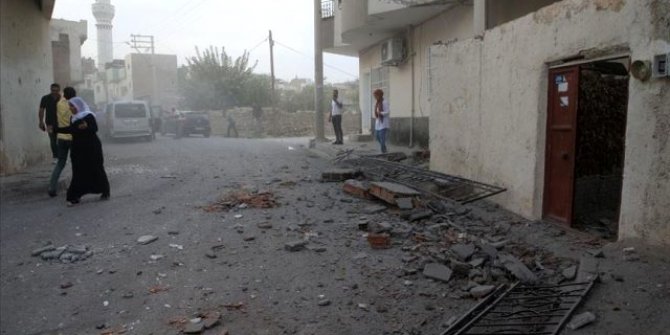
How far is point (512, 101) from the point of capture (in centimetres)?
627

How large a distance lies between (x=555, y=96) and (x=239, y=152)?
1048cm

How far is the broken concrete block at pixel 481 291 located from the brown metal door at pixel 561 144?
6.75 feet

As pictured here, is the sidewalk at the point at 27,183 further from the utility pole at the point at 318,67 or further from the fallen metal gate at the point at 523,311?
the utility pole at the point at 318,67

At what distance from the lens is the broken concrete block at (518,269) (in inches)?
163

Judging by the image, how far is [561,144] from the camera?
5.57 metres

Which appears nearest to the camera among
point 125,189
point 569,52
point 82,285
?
point 82,285

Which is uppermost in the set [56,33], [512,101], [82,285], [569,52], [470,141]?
[56,33]

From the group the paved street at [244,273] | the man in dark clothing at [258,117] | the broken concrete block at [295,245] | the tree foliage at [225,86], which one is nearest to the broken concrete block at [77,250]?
the paved street at [244,273]

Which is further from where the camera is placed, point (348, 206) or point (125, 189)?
point (125, 189)

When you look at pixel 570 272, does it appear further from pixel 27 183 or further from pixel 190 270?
pixel 27 183

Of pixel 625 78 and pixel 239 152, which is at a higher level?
pixel 625 78

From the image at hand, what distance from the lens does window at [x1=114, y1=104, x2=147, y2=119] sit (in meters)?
19.9

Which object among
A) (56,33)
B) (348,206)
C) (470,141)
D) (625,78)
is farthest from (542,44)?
(56,33)

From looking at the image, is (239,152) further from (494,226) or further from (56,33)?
(56,33)
